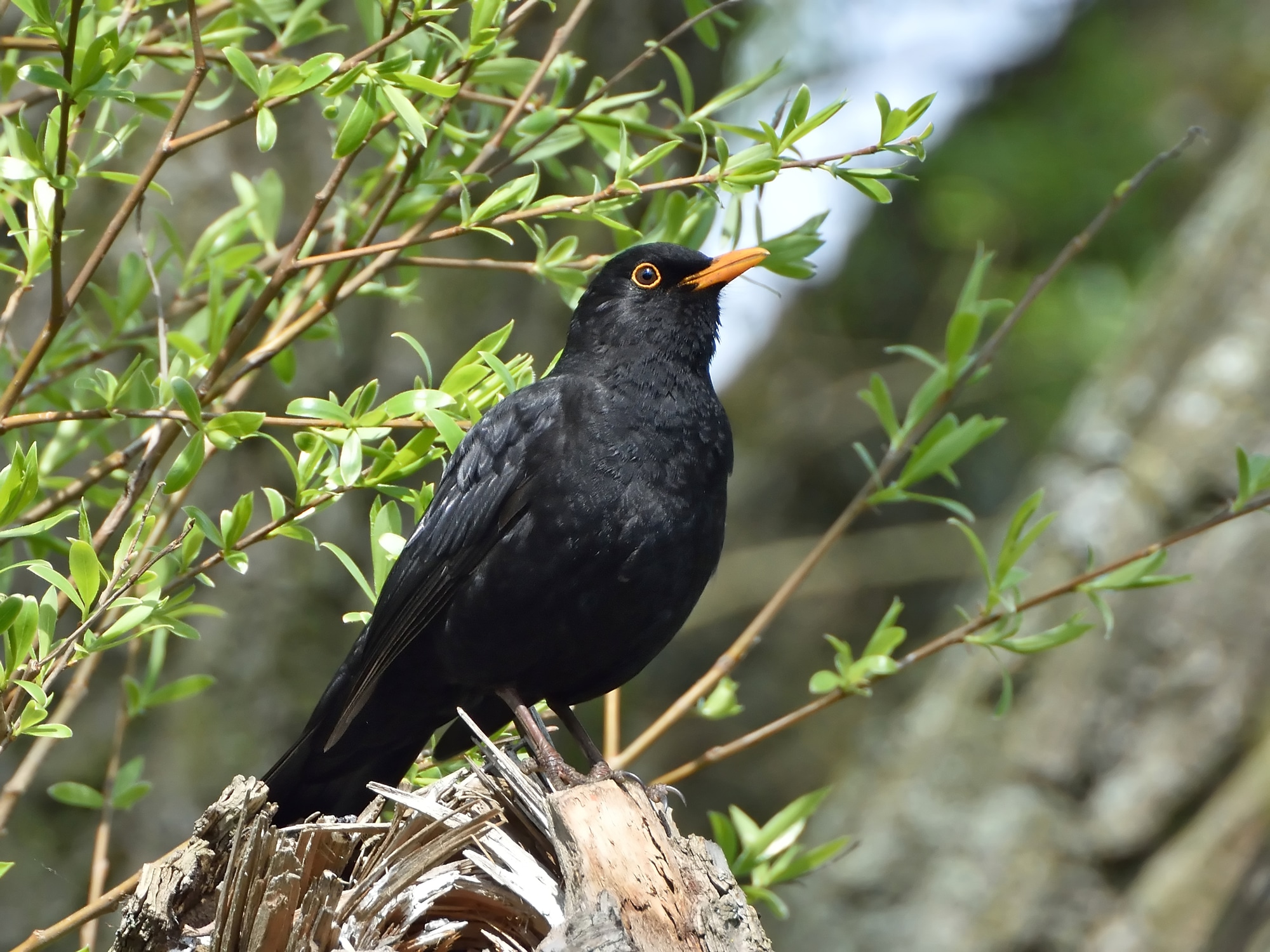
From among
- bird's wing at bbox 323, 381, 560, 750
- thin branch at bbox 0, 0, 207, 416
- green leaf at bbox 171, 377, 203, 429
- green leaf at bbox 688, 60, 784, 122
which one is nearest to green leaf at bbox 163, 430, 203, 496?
green leaf at bbox 171, 377, 203, 429

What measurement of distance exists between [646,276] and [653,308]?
125 mm

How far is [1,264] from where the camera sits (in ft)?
8.01

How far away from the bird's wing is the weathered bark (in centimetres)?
429

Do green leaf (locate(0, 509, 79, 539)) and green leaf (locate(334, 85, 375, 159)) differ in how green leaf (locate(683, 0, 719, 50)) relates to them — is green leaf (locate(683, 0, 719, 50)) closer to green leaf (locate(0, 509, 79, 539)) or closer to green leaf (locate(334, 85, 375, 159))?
green leaf (locate(334, 85, 375, 159))

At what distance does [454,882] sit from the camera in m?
2.26

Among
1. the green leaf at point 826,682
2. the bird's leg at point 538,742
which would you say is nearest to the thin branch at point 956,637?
the green leaf at point 826,682

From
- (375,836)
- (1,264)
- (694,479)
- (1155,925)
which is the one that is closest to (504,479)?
(694,479)

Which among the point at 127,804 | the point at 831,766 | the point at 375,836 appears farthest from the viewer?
the point at 831,766

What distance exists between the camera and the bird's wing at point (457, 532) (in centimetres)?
306

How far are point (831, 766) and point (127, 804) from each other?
276 inches

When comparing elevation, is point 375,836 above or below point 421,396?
below

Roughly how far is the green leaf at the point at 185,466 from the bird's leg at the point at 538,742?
43.4 inches

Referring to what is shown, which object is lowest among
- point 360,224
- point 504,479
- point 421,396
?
point 504,479

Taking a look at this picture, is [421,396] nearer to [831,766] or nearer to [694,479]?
[694,479]
